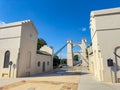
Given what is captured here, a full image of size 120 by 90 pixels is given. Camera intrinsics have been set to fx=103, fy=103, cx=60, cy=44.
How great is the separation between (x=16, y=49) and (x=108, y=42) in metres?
10.8

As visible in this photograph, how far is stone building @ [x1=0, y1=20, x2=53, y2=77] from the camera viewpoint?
12953 mm

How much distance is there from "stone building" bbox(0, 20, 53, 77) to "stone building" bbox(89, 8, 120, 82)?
9383 mm

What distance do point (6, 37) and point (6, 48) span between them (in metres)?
1.55

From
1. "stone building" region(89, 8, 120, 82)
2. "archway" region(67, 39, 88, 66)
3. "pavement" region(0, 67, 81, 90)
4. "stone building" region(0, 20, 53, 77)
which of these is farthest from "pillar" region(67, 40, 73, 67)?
"stone building" region(89, 8, 120, 82)

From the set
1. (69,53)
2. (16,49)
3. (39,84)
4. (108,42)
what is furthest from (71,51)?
(39,84)

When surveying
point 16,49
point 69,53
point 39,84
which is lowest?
point 39,84

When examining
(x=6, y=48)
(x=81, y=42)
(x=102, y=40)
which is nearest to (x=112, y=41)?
(x=102, y=40)

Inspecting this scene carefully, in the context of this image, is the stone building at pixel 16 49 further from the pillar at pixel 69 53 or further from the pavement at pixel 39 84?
the pillar at pixel 69 53

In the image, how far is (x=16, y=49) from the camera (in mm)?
13203

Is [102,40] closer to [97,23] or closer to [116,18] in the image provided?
[97,23]

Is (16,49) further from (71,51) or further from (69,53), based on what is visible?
(71,51)

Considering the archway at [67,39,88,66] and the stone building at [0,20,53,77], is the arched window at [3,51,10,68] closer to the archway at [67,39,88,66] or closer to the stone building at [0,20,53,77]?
the stone building at [0,20,53,77]

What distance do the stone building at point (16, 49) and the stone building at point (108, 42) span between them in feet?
30.8

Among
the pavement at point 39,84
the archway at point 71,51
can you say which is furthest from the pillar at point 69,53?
the pavement at point 39,84
